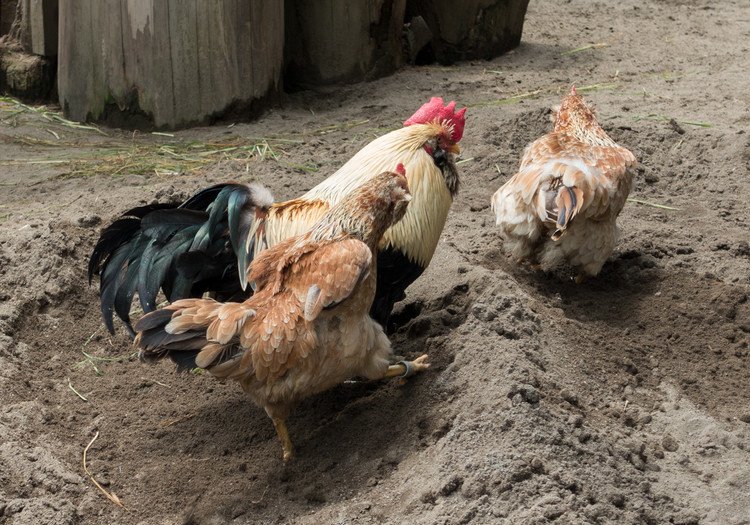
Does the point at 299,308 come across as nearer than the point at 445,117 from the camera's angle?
A: Yes

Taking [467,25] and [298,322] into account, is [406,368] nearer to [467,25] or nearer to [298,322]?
[298,322]

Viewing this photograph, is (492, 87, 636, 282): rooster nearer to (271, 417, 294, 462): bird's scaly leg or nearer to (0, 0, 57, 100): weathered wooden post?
(271, 417, 294, 462): bird's scaly leg

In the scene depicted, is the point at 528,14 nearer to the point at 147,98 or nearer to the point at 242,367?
the point at 147,98

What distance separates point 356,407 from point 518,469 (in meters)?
1.22

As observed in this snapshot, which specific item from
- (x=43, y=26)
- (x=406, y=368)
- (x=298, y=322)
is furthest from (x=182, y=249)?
(x=43, y=26)

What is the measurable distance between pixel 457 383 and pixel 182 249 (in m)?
1.62

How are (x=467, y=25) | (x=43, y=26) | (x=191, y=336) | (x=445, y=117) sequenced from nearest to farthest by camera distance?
(x=191, y=336)
(x=445, y=117)
(x=43, y=26)
(x=467, y=25)

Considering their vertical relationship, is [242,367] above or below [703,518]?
above

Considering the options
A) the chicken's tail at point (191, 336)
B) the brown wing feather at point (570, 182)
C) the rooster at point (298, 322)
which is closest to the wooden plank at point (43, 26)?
the brown wing feather at point (570, 182)

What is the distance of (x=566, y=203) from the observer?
5.46 m

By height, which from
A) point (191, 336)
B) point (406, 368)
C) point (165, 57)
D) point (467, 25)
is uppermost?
point (467, 25)

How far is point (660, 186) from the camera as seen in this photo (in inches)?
287

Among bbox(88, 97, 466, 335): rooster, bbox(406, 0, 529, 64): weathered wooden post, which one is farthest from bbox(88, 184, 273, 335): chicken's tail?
bbox(406, 0, 529, 64): weathered wooden post

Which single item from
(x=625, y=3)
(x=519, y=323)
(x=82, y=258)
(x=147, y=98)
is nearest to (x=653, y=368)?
(x=519, y=323)
